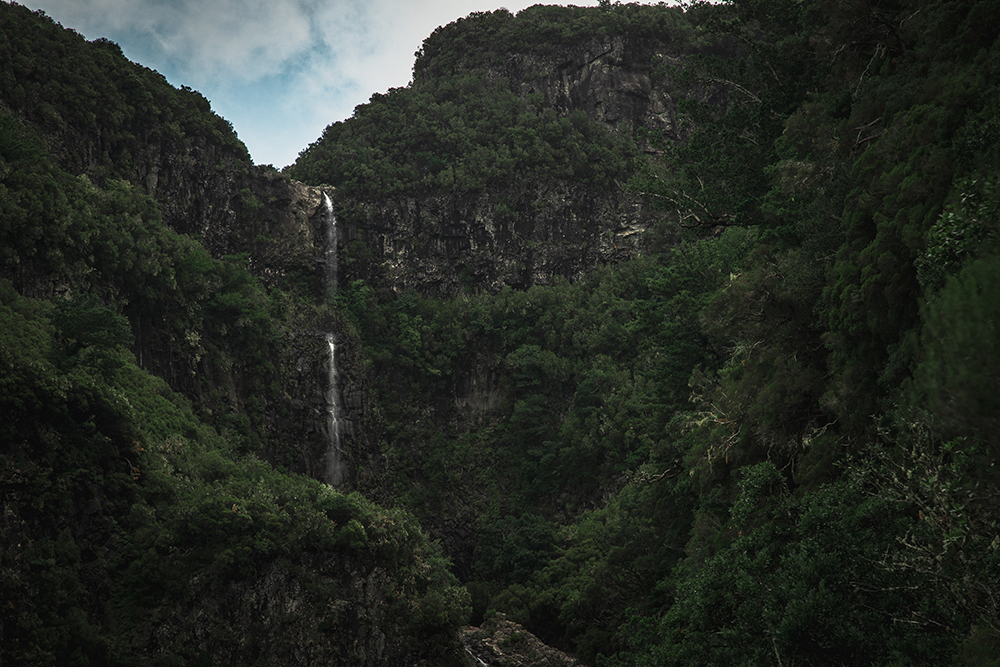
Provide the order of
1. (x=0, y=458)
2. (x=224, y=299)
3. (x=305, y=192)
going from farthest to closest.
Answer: (x=305, y=192), (x=224, y=299), (x=0, y=458)

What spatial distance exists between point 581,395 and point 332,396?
16.4 metres

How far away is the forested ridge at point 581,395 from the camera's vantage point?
8617 mm

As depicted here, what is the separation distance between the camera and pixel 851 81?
15.0 meters

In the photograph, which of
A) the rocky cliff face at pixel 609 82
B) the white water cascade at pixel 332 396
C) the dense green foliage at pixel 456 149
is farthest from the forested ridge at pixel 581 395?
the rocky cliff face at pixel 609 82

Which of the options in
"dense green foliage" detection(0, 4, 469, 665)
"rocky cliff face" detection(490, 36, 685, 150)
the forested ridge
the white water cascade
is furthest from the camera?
"rocky cliff face" detection(490, 36, 685, 150)

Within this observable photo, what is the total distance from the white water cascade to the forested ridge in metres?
1.06

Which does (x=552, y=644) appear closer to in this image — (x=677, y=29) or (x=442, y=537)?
(x=442, y=537)

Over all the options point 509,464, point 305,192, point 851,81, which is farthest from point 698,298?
point 305,192

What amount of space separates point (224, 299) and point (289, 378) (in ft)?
25.5

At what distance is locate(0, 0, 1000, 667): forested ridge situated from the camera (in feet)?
→ 28.3

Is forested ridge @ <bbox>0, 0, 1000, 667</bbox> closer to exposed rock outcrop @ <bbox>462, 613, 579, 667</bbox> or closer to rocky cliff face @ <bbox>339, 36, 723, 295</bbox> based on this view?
rocky cliff face @ <bbox>339, 36, 723, 295</bbox>

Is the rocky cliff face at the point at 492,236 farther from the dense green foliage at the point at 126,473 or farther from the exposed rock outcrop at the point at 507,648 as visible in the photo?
the exposed rock outcrop at the point at 507,648

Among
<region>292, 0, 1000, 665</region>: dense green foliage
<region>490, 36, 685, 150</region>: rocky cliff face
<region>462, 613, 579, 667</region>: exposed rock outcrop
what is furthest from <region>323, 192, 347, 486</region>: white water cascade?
<region>490, 36, 685, 150</region>: rocky cliff face

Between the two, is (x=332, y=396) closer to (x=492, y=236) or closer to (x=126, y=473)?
(x=492, y=236)
